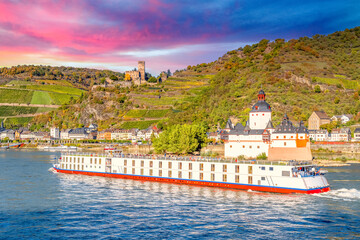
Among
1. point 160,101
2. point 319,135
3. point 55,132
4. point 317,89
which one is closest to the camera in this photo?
point 319,135

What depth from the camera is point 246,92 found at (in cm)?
12850

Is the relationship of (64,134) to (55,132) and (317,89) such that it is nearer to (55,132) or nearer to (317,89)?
(55,132)

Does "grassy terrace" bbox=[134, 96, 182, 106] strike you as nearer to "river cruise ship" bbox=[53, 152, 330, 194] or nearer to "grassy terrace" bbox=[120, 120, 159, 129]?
"grassy terrace" bbox=[120, 120, 159, 129]

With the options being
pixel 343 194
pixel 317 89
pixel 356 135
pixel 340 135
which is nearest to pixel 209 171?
pixel 343 194

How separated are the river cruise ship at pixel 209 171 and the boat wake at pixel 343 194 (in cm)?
93

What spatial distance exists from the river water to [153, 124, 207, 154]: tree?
86.4 ft

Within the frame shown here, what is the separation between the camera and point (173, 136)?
76062 mm

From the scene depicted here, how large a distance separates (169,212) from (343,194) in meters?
19.4

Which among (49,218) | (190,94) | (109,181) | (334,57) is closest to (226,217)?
(49,218)

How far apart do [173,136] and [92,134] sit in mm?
90737

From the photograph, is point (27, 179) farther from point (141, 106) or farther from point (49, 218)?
point (141, 106)

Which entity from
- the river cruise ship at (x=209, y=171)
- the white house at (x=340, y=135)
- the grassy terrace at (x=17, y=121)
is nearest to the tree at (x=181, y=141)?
the river cruise ship at (x=209, y=171)

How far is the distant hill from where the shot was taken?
119 metres

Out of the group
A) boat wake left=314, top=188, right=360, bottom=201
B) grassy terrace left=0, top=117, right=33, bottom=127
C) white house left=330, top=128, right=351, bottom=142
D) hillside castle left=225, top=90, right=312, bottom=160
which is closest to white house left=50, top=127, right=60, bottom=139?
grassy terrace left=0, top=117, right=33, bottom=127
